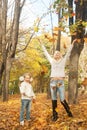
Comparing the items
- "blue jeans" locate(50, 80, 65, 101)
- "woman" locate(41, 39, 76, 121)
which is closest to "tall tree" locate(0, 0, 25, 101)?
"woman" locate(41, 39, 76, 121)

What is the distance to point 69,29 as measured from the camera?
33.5ft

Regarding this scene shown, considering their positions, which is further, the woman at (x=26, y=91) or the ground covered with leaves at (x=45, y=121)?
the woman at (x=26, y=91)

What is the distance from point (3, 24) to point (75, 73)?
531 centimetres

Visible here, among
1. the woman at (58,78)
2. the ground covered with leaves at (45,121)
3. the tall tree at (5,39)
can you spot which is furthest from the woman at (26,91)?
the tall tree at (5,39)

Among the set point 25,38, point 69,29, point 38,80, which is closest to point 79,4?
point 69,29

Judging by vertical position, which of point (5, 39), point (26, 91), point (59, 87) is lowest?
point (26, 91)

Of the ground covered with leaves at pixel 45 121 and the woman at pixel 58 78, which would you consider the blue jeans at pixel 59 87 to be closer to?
the woman at pixel 58 78

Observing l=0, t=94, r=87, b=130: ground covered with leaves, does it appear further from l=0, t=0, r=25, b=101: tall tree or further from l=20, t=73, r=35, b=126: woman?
l=0, t=0, r=25, b=101: tall tree

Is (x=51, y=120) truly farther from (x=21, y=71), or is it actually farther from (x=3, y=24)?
(x=21, y=71)

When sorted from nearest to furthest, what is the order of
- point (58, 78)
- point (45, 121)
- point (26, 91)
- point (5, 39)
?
1. point (58, 78)
2. point (26, 91)
3. point (45, 121)
4. point (5, 39)

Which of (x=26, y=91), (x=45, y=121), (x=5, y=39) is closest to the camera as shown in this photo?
(x=26, y=91)

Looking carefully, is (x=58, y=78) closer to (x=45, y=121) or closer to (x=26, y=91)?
(x=26, y=91)

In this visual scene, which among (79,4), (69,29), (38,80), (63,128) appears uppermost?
(79,4)

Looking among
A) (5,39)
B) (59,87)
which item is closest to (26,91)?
(59,87)
